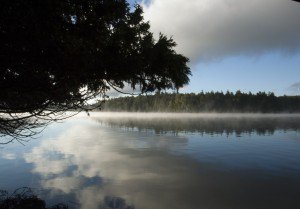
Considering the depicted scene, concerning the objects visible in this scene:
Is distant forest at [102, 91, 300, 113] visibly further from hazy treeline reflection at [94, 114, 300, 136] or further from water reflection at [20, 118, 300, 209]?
water reflection at [20, 118, 300, 209]

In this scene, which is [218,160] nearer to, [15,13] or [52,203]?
[52,203]

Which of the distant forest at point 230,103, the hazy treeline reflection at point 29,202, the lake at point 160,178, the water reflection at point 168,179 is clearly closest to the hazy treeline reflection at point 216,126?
the lake at point 160,178

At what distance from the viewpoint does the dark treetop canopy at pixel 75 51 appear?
575 cm

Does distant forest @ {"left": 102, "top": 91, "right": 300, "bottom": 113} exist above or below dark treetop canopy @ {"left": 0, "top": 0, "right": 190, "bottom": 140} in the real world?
above

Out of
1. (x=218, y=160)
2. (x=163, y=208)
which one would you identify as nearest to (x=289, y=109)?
(x=218, y=160)

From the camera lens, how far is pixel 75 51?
5613 mm

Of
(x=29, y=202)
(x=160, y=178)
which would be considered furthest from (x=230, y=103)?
(x=29, y=202)

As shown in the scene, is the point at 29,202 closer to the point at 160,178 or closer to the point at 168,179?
the point at 160,178

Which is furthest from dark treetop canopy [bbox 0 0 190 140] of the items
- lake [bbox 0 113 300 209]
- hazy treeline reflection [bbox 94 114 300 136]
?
hazy treeline reflection [bbox 94 114 300 136]

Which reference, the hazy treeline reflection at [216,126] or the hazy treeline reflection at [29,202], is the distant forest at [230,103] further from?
the hazy treeline reflection at [29,202]

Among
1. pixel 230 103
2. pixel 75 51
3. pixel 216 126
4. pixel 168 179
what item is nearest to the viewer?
pixel 75 51

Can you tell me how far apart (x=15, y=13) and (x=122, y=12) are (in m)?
3.00

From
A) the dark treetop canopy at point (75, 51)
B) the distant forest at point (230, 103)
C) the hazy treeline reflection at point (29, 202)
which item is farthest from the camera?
the distant forest at point (230, 103)

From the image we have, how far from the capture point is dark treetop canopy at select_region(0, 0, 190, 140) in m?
5.75
